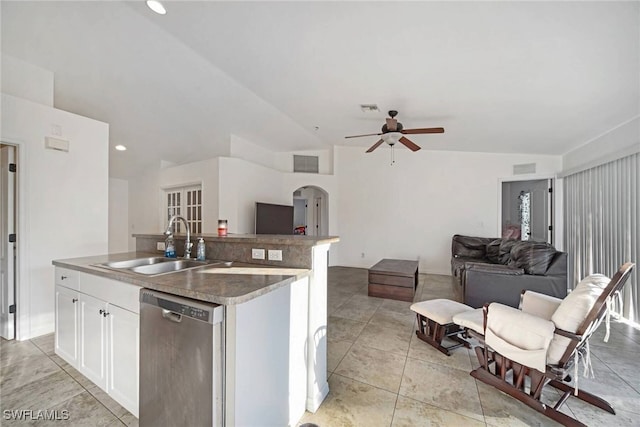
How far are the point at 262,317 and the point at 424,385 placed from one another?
4.81ft

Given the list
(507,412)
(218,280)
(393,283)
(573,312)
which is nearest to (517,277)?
(393,283)

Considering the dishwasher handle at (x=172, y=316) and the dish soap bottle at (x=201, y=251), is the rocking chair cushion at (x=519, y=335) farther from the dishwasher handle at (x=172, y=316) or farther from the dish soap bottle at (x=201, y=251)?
the dish soap bottle at (x=201, y=251)

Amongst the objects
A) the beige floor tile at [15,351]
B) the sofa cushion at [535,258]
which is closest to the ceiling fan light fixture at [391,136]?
the sofa cushion at [535,258]

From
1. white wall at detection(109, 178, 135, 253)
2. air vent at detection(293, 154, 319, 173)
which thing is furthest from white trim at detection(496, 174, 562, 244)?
white wall at detection(109, 178, 135, 253)

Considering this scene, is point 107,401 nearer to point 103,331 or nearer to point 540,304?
point 103,331

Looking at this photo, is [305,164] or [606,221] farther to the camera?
[305,164]

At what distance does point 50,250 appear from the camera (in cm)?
287

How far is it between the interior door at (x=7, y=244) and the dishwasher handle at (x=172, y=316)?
2800 mm

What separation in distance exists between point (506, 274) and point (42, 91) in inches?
237

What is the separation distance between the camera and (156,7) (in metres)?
2.25

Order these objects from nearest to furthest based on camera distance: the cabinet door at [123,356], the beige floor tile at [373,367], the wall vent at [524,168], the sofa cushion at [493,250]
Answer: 1. the cabinet door at [123,356]
2. the beige floor tile at [373,367]
3. the sofa cushion at [493,250]
4. the wall vent at [524,168]

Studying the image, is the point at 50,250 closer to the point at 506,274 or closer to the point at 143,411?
the point at 143,411

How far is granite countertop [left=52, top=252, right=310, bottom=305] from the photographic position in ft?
3.83

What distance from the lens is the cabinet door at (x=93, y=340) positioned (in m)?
1.69
